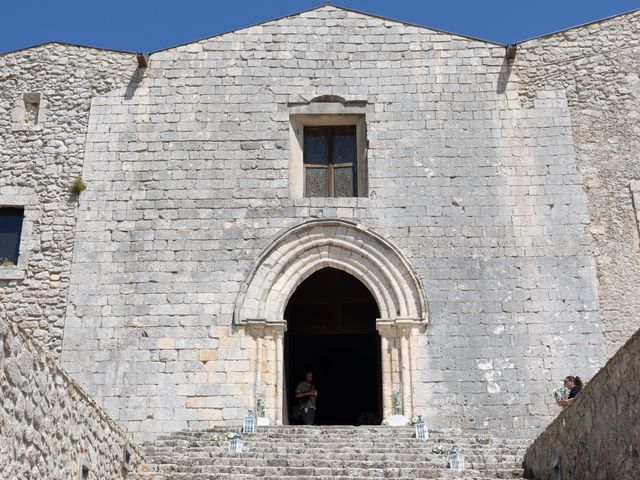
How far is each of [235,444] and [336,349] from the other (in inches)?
292

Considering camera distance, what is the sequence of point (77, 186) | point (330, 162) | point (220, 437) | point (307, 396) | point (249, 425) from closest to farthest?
point (220, 437) → point (249, 425) → point (77, 186) → point (307, 396) → point (330, 162)

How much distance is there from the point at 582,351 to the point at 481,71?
4.63 meters

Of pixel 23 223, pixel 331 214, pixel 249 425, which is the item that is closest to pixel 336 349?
pixel 331 214

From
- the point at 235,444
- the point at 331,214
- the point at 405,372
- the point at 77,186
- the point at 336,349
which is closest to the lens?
the point at 235,444

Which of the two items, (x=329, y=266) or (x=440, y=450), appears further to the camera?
(x=329, y=266)

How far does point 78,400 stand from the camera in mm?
7164

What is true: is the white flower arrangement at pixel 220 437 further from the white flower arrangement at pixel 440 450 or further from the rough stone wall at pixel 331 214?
the white flower arrangement at pixel 440 450

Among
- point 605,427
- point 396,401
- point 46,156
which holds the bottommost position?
point 605,427

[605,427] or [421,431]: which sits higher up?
[421,431]

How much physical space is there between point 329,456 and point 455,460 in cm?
134

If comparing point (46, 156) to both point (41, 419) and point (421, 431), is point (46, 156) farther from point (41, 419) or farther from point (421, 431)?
point (41, 419)

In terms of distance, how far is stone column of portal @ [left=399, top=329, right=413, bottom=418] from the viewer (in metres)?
11.4

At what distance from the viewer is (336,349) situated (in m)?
16.9

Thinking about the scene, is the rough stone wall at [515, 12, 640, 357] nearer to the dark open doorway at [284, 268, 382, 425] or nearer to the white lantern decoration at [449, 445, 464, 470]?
the white lantern decoration at [449, 445, 464, 470]
